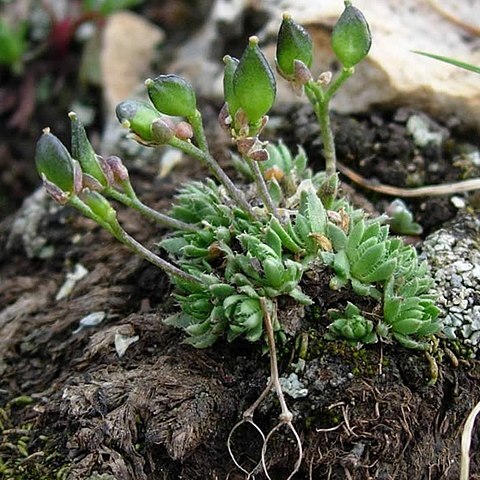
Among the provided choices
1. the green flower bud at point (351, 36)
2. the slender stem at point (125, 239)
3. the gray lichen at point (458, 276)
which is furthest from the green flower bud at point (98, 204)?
A: the gray lichen at point (458, 276)

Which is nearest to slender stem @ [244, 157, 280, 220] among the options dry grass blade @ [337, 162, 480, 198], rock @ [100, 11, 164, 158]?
dry grass blade @ [337, 162, 480, 198]

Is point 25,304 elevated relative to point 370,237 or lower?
lower

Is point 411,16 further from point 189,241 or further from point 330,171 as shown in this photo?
point 189,241

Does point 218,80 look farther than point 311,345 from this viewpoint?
Yes

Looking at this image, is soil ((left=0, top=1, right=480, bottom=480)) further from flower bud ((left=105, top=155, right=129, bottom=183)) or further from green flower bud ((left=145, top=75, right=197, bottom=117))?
green flower bud ((left=145, top=75, right=197, bottom=117))

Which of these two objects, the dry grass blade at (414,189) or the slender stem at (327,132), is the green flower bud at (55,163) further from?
the dry grass blade at (414,189)

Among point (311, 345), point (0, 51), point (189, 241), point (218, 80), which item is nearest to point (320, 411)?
point (311, 345)

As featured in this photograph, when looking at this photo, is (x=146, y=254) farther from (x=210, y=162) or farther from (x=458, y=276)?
(x=458, y=276)
